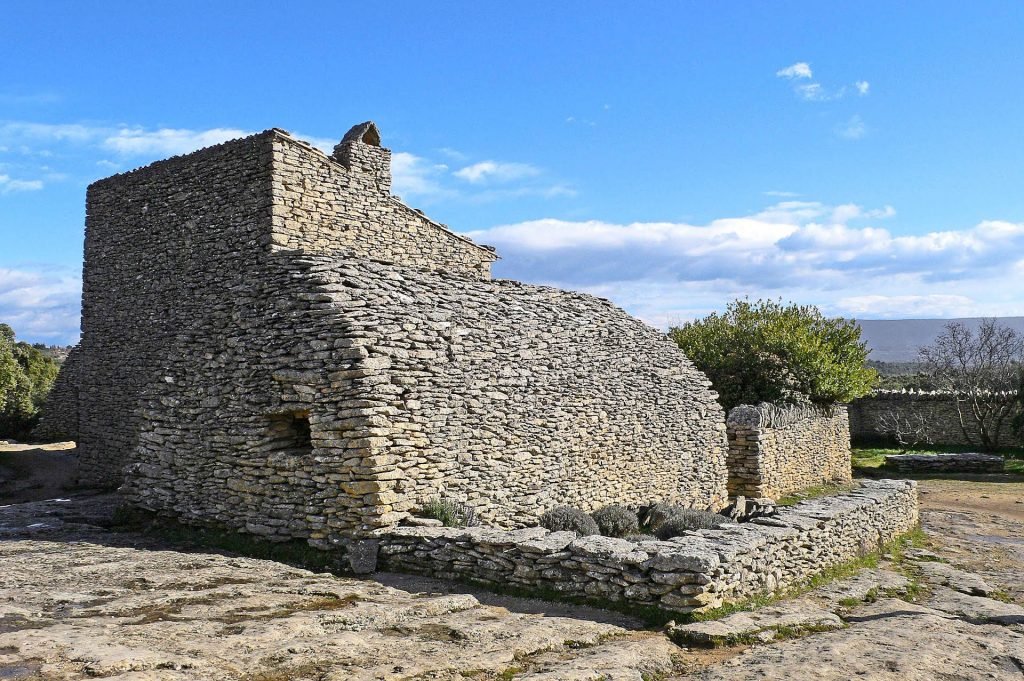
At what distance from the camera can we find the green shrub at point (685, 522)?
11.6m

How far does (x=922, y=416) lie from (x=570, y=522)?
3100 centimetres

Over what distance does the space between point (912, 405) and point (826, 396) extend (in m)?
15.2

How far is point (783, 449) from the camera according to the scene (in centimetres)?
2077

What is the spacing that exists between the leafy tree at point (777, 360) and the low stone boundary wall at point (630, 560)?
12494 mm

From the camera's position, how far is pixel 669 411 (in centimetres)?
1667

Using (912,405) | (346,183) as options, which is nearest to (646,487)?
(346,183)

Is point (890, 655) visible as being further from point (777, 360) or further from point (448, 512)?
point (777, 360)

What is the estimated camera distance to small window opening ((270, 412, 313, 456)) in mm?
10930

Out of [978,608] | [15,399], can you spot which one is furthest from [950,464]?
[15,399]

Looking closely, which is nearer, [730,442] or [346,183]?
[346,183]

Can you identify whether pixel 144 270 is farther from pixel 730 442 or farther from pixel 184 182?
pixel 730 442

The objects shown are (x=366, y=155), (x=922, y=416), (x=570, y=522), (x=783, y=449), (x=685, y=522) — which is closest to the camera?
(x=570, y=522)

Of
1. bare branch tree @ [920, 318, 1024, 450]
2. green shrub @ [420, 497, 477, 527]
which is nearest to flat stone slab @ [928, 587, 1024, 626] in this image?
green shrub @ [420, 497, 477, 527]

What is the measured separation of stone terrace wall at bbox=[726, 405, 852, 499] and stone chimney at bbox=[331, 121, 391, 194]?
1098 centimetres
